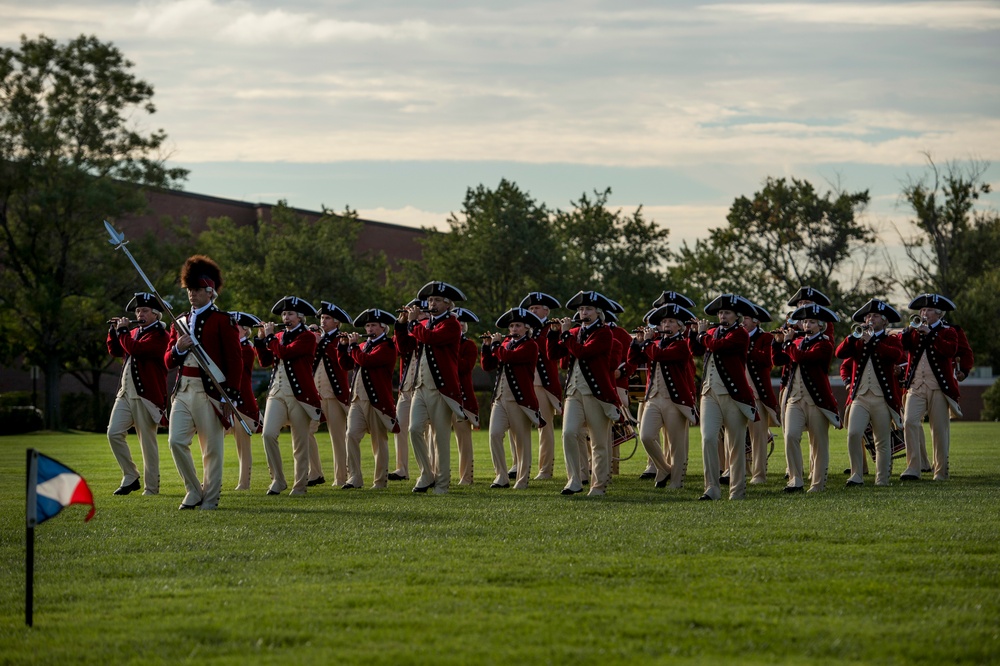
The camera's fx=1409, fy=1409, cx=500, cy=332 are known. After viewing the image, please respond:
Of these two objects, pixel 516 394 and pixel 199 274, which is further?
pixel 516 394

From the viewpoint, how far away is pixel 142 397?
14.0 meters

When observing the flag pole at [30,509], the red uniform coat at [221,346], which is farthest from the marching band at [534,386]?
the flag pole at [30,509]

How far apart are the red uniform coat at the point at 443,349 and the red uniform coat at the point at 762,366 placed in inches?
123

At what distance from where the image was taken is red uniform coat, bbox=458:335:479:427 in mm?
15023

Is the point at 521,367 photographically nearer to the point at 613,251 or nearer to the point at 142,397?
the point at 142,397

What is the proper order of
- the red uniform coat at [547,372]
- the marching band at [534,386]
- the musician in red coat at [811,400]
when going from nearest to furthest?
1. the marching band at [534,386]
2. the musician in red coat at [811,400]
3. the red uniform coat at [547,372]

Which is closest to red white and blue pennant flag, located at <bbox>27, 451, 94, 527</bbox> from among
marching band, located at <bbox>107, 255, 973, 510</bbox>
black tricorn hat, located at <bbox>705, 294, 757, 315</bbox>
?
→ marching band, located at <bbox>107, 255, 973, 510</bbox>

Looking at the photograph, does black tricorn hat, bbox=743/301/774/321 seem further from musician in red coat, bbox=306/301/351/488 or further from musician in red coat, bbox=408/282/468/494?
musician in red coat, bbox=306/301/351/488

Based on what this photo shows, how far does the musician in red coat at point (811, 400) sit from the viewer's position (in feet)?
45.0

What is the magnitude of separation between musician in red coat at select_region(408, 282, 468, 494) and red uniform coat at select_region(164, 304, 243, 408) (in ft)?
7.10

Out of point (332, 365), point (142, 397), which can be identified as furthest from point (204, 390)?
point (332, 365)

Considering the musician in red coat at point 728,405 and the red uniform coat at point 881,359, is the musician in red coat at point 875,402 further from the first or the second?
the musician in red coat at point 728,405

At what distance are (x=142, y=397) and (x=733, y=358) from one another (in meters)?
5.80

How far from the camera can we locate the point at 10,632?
688 cm
